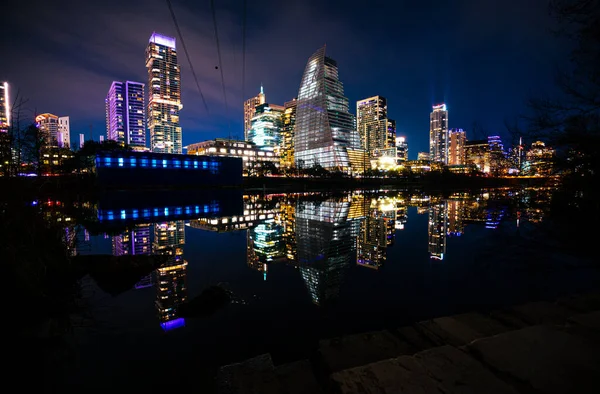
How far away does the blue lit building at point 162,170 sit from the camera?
54.2 metres

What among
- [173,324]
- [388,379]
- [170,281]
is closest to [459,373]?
[388,379]

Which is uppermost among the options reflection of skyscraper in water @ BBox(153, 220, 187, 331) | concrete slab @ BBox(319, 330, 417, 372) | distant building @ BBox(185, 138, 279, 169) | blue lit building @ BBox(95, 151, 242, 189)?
distant building @ BBox(185, 138, 279, 169)

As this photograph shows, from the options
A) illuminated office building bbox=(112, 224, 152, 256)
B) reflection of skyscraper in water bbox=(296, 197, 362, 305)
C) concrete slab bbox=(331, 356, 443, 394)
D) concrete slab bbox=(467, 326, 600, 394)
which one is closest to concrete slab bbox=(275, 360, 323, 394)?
concrete slab bbox=(331, 356, 443, 394)

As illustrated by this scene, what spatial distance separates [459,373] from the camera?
233 cm

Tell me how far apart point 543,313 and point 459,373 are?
105 inches

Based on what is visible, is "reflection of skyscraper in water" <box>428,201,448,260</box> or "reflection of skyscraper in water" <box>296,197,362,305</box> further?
"reflection of skyscraper in water" <box>428,201,448,260</box>

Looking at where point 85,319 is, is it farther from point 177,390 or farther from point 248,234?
point 248,234

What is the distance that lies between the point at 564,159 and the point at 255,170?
113 m

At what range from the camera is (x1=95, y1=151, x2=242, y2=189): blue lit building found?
54250 millimetres

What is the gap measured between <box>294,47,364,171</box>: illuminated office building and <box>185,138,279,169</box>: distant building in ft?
70.9

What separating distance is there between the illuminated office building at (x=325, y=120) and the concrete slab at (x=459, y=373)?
140 m

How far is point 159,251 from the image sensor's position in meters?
10.2

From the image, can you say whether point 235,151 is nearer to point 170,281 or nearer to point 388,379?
point 170,281

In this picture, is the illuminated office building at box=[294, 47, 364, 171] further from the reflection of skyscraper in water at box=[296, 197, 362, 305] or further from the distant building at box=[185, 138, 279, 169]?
the reflection of skyscraper in water at box=[296, 197, 362, 305]
